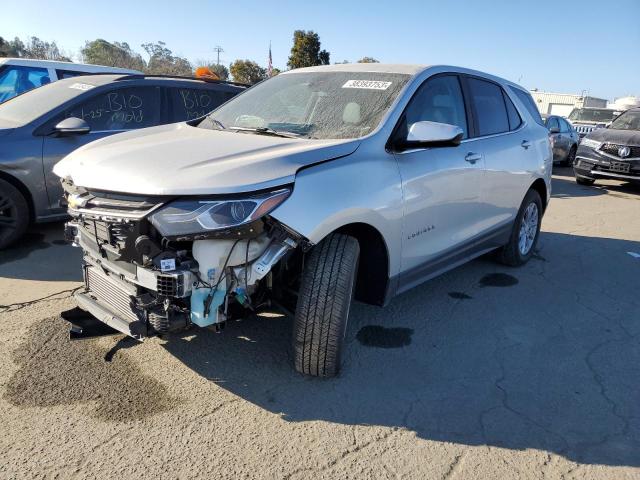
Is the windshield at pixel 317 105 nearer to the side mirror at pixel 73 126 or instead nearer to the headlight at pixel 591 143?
the side mirror at pixel 73 126

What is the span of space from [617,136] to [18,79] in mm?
11622

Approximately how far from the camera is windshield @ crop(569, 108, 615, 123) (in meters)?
19.8

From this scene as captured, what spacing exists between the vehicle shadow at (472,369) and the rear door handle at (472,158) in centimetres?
119

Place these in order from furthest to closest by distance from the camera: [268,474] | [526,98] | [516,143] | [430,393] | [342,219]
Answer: [526,98]
[516,143]
[430,393]
[342,219]
[268,474]

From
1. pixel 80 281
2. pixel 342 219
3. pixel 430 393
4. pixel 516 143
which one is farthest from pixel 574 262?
pixel 80 281

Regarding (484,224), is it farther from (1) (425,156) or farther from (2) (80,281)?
(2) (80,281)

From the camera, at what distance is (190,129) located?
3.67 metres

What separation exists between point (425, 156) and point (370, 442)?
6.12 feet

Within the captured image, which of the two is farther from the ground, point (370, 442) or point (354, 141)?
point (354, 141)

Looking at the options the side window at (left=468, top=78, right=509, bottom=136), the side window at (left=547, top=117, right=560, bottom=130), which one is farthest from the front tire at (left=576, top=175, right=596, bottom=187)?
the side window at (left=468, top=78, right=509, bottom=136)

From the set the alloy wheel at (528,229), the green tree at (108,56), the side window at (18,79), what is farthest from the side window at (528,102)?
the green tree at (108,56)

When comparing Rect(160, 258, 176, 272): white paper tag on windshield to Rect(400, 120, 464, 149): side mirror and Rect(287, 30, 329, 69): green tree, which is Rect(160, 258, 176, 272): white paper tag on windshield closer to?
Rect(400, 120, 464, 149): side mirror

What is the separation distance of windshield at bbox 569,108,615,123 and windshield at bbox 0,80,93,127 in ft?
63.9

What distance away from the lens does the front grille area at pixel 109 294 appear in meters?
2.61
